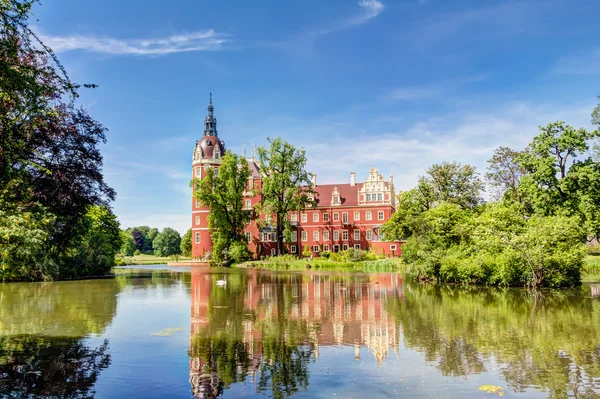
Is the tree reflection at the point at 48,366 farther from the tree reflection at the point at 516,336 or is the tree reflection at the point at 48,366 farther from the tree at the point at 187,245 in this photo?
the tree at the point at 187,245

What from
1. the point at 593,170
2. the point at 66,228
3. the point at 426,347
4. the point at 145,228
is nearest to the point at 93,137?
the point at 66,228

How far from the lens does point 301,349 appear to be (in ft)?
30.1

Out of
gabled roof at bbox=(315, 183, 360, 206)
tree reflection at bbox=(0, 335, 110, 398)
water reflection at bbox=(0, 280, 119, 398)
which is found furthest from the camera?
gabled roof at bbox=(315, 183, 360, 206)

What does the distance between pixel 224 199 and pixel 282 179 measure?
25.3ft

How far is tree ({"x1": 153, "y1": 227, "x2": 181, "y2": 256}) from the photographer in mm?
112375

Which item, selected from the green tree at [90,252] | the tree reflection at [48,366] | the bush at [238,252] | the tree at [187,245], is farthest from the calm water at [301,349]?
the tree at [187,245]

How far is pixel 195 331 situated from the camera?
11.1m

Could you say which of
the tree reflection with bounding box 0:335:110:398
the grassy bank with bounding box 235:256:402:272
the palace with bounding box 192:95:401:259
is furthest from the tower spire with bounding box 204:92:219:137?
the tree reflection with bounding box 0:335:110:398

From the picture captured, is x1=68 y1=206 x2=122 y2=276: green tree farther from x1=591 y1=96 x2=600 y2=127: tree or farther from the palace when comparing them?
x1=591 y1=96 x2=600 y2=127: tree

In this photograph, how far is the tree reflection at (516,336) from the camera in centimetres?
728

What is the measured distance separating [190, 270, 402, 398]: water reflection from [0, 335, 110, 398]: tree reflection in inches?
68.9

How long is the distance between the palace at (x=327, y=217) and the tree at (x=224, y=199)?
7.44 m

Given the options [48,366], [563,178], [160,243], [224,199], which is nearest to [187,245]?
[160,243]

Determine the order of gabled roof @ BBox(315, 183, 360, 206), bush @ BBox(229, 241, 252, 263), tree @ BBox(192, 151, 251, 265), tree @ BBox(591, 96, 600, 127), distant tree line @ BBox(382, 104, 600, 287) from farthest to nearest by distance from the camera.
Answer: gabled roof @ BBox(315, 183, 360, 206) → tree @ BBox(192, 151, 251, 265) → bush @ BBox(229, 241, 252, 263) → tree @ BBox(591, 96, 600, 127) → distant tree line @ BBox(382, 104, 600, 287)
